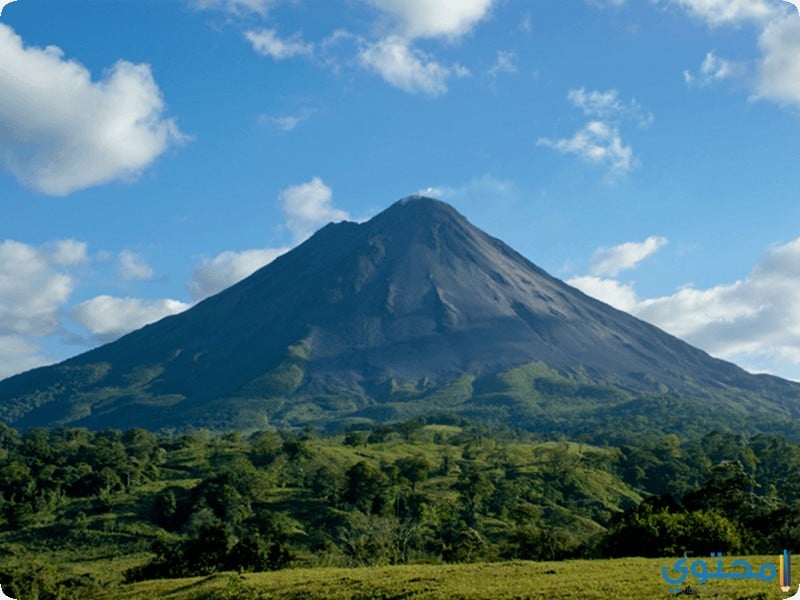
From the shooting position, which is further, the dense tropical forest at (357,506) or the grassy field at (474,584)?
the dense tropical forest at (357,506)

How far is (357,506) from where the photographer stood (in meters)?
73.0

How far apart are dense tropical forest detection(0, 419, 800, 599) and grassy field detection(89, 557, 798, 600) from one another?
721 cm

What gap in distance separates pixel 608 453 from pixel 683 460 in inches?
381

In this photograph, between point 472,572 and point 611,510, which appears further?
point 611,510

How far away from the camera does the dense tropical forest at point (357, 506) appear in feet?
146

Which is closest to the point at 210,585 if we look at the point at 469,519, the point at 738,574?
the point at 738,574

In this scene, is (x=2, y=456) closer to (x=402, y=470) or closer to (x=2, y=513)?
(x=2, y=513)

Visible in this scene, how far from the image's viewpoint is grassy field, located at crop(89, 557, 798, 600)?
75.3 ft

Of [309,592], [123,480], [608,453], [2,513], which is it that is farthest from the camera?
[608,453]

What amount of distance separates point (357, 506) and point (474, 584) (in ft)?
155

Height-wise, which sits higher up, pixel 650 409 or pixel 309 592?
pixel 650 409

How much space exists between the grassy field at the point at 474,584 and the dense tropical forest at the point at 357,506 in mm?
7206

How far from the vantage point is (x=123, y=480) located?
78625mm

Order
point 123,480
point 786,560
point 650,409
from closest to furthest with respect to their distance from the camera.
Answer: point 786,560 → point 123,480 → point 650,409
